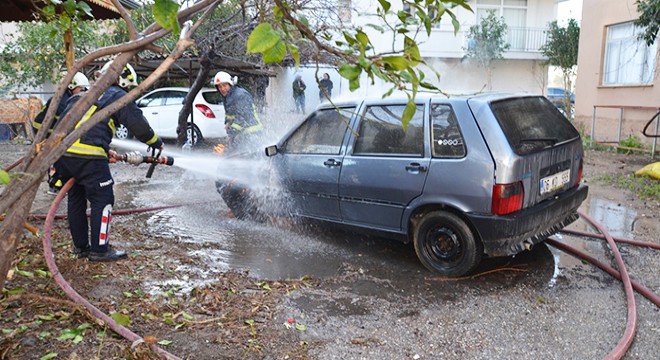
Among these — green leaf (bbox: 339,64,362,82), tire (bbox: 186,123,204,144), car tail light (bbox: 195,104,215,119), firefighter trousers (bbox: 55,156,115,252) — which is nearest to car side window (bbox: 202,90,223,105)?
car tail light (bbox: 195,104,215,119)

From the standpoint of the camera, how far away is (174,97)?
14867 millimetres

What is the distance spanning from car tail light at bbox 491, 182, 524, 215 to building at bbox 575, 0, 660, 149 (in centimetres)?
937

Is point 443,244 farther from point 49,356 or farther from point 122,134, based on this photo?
point 122,134

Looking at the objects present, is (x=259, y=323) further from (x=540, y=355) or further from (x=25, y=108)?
(x=25, y=108)

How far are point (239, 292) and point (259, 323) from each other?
0.64m

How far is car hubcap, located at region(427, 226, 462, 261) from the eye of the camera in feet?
15.1

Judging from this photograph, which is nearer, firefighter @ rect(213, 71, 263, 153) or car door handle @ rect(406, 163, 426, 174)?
car door handle @ rect(406, 163, 426, 174)

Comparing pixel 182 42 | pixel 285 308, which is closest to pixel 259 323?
pixel 285 308

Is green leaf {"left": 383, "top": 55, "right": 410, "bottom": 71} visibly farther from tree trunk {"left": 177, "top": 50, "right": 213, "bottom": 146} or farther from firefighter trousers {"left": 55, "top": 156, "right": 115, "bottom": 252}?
tree trunk {"left": 177, "top": 50, "right": 213, "bottom": 146}

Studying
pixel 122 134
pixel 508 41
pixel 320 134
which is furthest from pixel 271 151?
pixel 508 41

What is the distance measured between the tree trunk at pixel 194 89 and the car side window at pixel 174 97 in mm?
2320

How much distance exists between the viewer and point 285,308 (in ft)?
13.1

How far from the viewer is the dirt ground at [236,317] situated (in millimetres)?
3254

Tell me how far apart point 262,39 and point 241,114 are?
18.2ft
